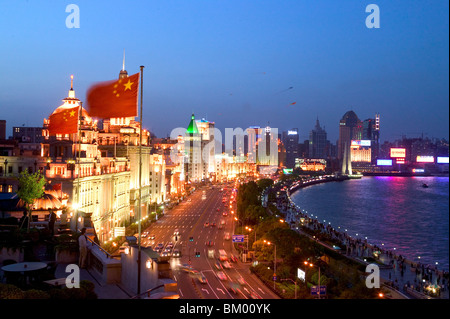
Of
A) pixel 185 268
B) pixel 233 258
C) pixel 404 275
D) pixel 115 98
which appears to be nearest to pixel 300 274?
pixel 185 268

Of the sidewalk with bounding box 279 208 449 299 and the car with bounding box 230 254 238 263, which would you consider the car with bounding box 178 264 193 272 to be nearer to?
the car with bounding box 230 254 238 263

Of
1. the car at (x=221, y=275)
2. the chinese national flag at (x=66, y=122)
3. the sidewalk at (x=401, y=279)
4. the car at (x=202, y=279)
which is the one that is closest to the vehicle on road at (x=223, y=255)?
the car at (x=221, y=275)

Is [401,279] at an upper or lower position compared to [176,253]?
lower

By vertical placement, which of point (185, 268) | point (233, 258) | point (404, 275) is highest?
point (185, 268)

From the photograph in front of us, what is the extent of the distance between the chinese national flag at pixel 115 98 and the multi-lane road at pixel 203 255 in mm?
11055

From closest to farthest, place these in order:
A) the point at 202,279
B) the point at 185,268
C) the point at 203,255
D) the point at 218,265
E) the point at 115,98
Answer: the point at 115,98
the point at 202,279
the point at 185,268
the point at 218,265
the point at 203,255

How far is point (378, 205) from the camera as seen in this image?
88250 mm

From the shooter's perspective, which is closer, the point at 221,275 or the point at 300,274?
the point at 300,274

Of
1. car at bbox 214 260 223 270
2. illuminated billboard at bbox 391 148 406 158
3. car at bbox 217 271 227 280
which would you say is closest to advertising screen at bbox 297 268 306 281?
car at bbox 217 271 227 280

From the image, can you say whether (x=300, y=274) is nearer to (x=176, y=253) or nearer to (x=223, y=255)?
(x=223, y=255)

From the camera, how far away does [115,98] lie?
14.0 metres

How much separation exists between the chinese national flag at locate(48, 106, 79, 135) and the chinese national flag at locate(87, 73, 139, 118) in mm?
9747

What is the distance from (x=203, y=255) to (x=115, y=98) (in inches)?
834

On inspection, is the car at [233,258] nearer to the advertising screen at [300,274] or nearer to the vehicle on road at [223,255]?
the vehicle on road at [223,255]
